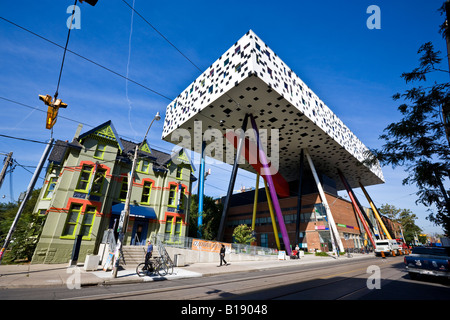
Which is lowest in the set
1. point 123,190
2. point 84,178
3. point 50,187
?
point 50,187

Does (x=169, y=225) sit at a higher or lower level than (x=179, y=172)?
lower

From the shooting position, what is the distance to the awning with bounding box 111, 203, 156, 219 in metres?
19.4

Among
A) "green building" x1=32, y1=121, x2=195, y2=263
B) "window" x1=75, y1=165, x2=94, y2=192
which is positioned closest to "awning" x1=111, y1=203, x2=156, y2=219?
"green building" x1=32, y1=121, x2=195, y2=263

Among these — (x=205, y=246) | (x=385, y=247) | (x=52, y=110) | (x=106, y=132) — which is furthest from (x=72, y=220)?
(x=385, y=247)

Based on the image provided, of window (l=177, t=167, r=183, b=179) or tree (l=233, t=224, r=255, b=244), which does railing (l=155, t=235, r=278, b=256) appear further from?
window (l=177, t=167, r=183, b=179)

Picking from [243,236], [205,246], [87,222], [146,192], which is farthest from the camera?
[243,236]

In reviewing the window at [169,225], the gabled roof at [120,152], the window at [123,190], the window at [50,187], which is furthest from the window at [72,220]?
the window at [169,225]

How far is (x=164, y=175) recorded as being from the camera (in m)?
24.6

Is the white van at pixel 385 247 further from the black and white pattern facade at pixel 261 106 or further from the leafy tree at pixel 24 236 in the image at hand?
the leafy tree at pixel 24 236

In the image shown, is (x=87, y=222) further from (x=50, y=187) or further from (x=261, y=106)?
(x=261, y=106)

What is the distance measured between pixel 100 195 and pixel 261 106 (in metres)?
23.2

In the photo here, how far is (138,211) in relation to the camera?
20359 millimetres

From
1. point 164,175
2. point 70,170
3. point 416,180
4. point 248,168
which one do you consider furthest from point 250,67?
point 248,168

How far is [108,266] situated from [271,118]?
28.1 metres
